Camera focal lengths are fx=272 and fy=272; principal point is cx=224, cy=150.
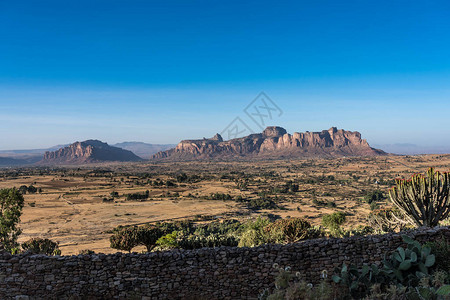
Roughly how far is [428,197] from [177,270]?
1172cm

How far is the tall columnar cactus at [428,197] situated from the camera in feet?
40.9

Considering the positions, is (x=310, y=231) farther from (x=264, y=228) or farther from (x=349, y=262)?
(x=349, y=262)

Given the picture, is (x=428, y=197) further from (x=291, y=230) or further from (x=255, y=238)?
(x=255, y=238)

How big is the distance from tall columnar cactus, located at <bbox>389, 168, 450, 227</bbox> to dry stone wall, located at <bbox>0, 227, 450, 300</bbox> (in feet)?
16.4

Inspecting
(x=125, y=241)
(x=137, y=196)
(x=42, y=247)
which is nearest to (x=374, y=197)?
(x=137, y=196)

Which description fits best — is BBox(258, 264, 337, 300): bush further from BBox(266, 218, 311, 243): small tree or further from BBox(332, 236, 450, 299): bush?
BBox(266, 218, 311, 243): small tree

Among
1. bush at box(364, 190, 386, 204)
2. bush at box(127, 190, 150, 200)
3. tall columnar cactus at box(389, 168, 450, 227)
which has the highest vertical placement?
tall columnar cactus at box(389, 168, 450, 227)

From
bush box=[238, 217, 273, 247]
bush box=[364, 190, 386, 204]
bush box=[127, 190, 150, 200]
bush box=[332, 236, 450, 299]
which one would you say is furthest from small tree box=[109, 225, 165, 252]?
bush box=[364, 190, 386, 204]

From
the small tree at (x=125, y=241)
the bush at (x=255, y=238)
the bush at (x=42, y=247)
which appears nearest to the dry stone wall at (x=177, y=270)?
the bush at (x=255, y=238)

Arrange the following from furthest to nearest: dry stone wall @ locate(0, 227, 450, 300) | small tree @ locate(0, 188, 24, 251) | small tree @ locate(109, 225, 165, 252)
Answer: small tree @ locate(109, 225, 165, 252), small tree @ locate(0, 188, 24, 251), dry stone wall @ locate(0, 227, 450, 300)

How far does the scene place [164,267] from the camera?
8516 mm

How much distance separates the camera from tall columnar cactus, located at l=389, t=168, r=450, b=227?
1245cm

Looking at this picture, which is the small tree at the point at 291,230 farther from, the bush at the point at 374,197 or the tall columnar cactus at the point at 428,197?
the bush at the point at 374,197

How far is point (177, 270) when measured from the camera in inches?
337
